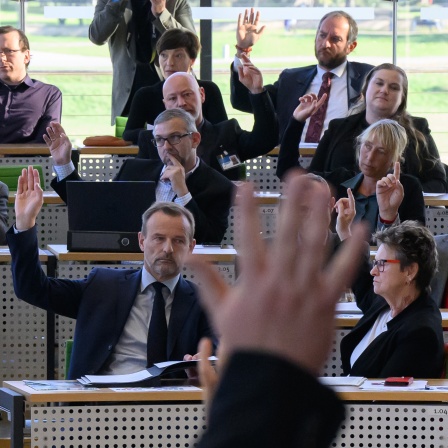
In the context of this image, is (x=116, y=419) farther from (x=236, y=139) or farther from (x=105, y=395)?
(x=236, y=139)

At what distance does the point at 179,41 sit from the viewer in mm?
6926

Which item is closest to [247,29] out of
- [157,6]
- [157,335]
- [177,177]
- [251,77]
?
[251,77]

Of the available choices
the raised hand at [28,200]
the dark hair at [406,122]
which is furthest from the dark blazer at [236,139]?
the raised hand at [28,200]

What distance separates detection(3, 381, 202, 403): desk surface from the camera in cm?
332

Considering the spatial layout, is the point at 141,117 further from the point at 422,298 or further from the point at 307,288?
the point at 307,288

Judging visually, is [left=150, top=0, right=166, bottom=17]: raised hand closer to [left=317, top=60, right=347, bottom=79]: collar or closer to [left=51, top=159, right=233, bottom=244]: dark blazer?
[left=317, top=60, right=347, bottom=79]: collar

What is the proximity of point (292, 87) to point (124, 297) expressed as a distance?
3261 mm

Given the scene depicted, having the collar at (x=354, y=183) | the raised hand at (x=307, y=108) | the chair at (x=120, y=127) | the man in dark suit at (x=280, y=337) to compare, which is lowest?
the collar at (x=354, y=183)

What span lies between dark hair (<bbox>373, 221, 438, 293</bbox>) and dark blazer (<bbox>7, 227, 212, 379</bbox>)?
722mm

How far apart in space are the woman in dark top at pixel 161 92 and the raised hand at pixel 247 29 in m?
0.33

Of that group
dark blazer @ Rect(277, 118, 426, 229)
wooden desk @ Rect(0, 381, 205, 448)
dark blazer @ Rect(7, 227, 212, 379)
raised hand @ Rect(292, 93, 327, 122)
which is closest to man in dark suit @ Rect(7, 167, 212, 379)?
dark blazer @ Rect(7, 227, 212, 379)

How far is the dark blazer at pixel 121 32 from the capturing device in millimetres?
7809

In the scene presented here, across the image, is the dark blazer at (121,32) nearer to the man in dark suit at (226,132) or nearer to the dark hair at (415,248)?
the man in dark suit at (226,132)

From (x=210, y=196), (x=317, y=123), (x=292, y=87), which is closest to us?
(x=210, y=196)
